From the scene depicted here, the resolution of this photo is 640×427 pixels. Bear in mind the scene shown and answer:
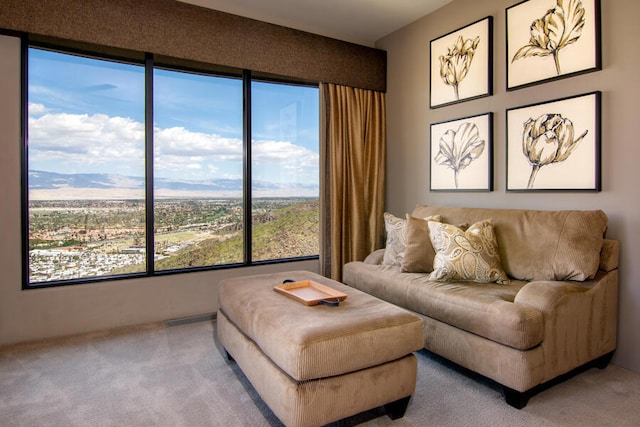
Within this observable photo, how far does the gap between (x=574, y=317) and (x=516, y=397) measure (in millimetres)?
549

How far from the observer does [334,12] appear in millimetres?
3555

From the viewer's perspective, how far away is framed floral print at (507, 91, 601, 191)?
252 centimetres

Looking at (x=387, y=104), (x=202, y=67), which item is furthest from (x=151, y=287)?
(x=387, y=104)

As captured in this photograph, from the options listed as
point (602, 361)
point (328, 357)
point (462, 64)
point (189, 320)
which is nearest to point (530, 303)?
point (602, 361)

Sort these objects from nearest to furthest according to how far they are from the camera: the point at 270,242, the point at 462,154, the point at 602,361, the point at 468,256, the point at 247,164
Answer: the point at 602,361
the point at 468,256
the point at 462,154
the point at 247,164
the point at 270,242

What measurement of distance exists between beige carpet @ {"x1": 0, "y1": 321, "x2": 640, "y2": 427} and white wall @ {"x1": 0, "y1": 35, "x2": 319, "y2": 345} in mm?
213

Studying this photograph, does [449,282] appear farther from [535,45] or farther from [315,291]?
[535,45]

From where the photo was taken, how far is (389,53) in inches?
165

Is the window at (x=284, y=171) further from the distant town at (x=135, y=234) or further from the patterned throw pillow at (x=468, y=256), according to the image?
the patterned throw pillow at (x=468, y=256)

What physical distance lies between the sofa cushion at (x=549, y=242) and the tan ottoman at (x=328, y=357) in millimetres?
1084

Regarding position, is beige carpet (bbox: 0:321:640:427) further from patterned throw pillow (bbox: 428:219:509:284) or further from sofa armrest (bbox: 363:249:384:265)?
sofa armrest (bbox: 363:249:384:265)

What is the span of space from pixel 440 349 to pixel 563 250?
0.95m

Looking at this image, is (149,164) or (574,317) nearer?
(574,317)

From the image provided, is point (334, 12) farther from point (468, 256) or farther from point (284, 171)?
point (468, 256)
